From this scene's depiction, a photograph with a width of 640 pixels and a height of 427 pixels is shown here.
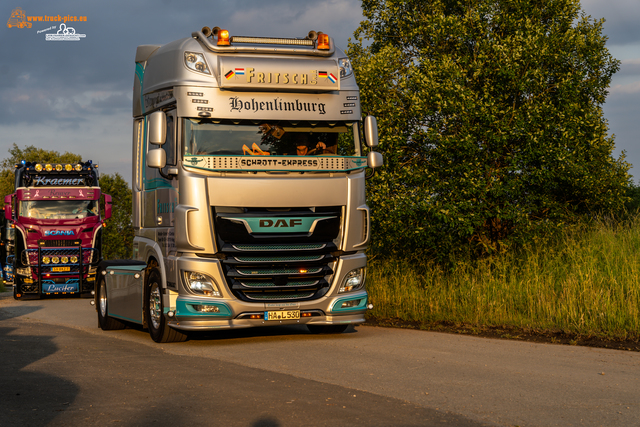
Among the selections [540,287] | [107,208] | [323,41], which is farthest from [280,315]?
[107,208]

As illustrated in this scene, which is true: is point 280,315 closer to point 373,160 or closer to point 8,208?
point 373,160

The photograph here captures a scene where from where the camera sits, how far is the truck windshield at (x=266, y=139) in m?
10.9

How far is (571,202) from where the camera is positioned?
59.3ft

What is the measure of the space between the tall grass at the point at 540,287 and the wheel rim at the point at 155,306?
15.7 feet

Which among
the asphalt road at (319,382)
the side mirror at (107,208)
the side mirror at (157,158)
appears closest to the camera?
the asphalt road at (319,382)

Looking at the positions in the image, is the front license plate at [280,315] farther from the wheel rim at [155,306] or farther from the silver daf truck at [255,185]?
the wheel rim at [155,306]

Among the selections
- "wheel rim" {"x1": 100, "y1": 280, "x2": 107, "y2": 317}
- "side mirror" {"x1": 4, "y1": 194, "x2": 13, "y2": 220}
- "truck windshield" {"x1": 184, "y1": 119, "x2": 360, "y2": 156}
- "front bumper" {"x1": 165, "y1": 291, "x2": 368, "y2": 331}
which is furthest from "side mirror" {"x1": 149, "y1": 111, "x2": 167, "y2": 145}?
"side mirror" {"x1": 4, "y1": 194, "x2": 13, "y2": 220}

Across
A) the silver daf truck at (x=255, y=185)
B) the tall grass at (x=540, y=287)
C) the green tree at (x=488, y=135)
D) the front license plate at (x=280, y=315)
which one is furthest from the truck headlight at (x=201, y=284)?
the green tree at (x=488, y=135)

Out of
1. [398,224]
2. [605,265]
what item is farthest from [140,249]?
[605,265]

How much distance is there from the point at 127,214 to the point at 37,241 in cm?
5305

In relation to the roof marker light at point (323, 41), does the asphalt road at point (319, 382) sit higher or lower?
lower

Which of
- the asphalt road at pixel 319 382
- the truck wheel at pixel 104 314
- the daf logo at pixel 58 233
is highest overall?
the daf logo at pixel 58 233

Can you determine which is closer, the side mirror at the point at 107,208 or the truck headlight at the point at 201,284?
the truck headlight at the point at 201,284

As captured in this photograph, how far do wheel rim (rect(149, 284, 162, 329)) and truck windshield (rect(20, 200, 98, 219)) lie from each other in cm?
1490
